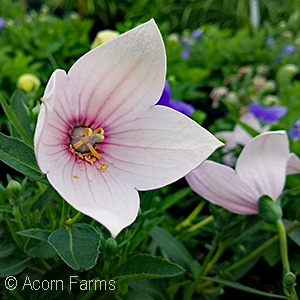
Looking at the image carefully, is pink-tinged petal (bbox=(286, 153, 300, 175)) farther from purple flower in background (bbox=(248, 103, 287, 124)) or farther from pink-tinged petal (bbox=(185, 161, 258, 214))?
purple flower in background (bbox=(248, 103, 287, 124))

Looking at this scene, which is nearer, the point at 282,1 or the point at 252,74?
the point at 252,74

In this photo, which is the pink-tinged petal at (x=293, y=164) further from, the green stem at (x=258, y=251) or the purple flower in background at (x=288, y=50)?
the purple flower in background at (x=288, y=50)

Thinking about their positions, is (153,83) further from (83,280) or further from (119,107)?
(83,280)

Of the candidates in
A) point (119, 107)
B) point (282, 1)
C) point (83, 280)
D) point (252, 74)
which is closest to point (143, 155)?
point (119, 107)

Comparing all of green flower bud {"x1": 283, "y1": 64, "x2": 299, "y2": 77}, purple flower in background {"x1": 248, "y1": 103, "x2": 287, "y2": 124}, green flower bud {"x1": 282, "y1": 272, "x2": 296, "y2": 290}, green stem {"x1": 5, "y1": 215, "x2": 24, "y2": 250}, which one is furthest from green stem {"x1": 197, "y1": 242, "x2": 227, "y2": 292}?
green flower bud {"x1": 283, "y1": 64, "x2": 299, "y2": 77}

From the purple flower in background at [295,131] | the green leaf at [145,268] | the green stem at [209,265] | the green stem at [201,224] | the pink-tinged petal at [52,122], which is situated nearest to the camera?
the pink-tinged petal at [52,122]

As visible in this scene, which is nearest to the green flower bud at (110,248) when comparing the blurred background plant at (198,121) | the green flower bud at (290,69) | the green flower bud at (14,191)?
the blurred background plant at (198,121)
